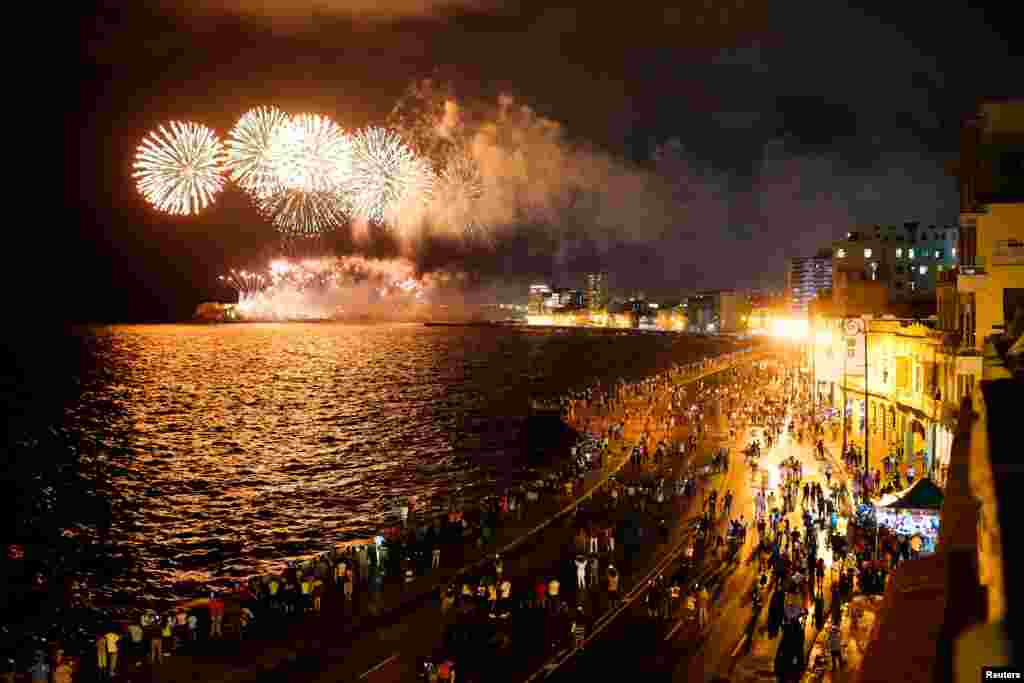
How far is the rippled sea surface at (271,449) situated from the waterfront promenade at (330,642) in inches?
504

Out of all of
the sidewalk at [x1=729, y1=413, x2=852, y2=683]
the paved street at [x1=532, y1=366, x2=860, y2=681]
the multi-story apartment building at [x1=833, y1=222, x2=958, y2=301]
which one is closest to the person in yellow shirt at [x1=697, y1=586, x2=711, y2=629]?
the paved street at [x1=532, y1=366, x2=860, y2=681]

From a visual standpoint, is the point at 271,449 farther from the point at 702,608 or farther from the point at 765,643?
the point at 765,643

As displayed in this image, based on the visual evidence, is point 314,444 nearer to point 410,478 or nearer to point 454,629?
point 410,478

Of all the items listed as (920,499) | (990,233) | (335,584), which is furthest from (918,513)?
(335,584)

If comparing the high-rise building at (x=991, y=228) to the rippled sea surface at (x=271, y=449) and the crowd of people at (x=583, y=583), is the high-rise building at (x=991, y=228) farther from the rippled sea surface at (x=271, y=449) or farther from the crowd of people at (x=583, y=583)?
the rippled sea surface at (x=271, y=449)

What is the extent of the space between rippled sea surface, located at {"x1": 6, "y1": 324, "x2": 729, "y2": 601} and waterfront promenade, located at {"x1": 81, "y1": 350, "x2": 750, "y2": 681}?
12.8 m

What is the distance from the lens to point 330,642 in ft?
65.8

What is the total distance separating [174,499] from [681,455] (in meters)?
27.8

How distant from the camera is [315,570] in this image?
87.7 ft

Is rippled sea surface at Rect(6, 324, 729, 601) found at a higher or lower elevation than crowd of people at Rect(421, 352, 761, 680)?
lower

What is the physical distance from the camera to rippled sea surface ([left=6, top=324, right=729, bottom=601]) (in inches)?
1540

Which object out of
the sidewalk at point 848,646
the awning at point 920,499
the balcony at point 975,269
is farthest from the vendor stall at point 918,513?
the balcony at point 975,269

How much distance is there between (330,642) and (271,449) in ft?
155

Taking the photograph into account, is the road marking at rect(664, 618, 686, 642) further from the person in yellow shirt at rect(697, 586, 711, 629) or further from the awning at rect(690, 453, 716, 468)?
the awning at rect(690, 453, 716, 468)
